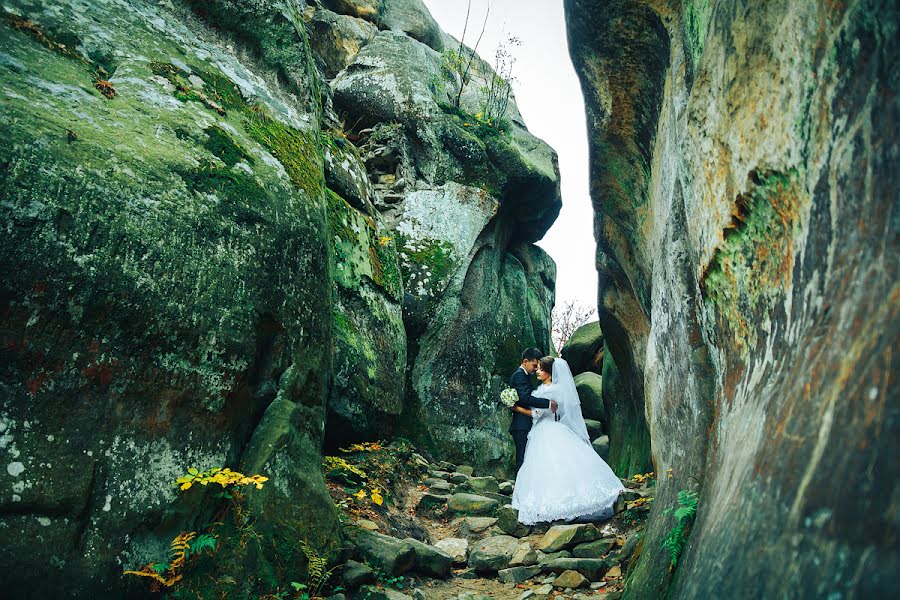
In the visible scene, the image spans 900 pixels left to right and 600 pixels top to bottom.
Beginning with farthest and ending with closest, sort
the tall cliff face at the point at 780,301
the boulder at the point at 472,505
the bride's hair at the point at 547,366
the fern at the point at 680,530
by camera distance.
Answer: the bride's hair at the point at 547,366 < the boulder at the point at 472,505 < the fern at the point at 680,530 < the tall cliff face at the point at 780,301

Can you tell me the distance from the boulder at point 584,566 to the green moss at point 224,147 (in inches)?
173

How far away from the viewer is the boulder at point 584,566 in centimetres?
454

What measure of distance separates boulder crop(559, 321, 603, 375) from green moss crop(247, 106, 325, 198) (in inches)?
487

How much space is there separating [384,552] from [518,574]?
3.86 feet

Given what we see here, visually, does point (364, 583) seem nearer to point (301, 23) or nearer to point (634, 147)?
point (634, 147)

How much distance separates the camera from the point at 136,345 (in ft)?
12.2

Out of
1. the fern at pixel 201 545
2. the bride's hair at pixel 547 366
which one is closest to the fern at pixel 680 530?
the fern at pixel 201 545

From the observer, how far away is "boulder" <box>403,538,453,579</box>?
4758mm

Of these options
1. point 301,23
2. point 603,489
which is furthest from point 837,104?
point 301,23

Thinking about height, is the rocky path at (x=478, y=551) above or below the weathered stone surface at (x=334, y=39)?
below

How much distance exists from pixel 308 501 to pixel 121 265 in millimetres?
2132

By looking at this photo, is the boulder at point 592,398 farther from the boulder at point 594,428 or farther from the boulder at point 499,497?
the boulder at point 499,497

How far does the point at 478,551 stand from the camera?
5.20 metres

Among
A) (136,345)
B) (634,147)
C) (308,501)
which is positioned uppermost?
(634,147)
